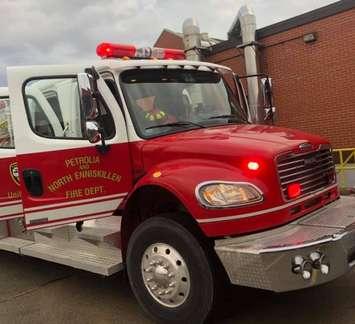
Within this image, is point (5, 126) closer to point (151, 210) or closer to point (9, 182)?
point (9, 182)

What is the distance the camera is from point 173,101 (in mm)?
5402

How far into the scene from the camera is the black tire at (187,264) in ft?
14.2

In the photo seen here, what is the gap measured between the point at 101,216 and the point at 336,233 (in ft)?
7.26

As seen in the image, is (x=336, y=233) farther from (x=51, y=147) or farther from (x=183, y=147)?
(x=51, y=147)

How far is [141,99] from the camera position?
5.30 metres

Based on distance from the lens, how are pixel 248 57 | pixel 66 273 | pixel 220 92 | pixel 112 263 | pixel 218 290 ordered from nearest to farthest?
pixel 218 290, pixel 112 263, pixel 220 92, pixel 66 273, pixel 248 57

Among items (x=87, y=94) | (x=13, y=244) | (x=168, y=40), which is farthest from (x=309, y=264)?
(x=168, y=40)

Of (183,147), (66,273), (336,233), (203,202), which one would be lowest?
(66,273)

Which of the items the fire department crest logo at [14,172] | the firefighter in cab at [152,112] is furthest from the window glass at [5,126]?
the firefighter in cab at [152,112]

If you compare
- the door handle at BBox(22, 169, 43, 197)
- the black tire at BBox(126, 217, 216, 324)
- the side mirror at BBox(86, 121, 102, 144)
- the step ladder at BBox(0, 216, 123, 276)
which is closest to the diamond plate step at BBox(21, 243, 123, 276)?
the step ladder at BBox(0, 216, 123, 276)

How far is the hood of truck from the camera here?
4.49m

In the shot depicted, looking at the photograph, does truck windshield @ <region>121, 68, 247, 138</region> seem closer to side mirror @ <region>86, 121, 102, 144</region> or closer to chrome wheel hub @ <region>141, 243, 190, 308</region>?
side mirror @ <region>86, 121, 102, 144</region>

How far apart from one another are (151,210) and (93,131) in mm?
867

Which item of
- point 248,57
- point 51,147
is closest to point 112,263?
point 51,147
